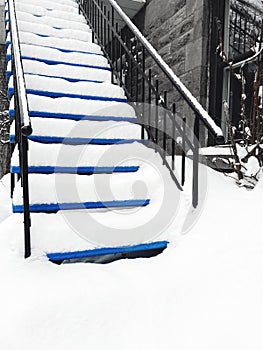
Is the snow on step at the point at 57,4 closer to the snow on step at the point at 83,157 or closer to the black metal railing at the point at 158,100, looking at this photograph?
the black metal railing at the point at 158,100

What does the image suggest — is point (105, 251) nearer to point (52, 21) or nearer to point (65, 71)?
point (65, 71)

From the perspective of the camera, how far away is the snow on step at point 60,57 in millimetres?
3480

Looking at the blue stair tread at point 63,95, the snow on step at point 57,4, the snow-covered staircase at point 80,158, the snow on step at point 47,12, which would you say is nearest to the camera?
the snow-covered staircase at point 80,158

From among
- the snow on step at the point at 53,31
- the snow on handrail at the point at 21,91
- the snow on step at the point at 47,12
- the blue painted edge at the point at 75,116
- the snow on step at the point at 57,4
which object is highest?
the snow on step at the point at 57,4

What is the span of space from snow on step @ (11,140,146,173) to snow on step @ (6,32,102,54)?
1.88 meters

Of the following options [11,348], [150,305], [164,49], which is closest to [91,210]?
[150,305]

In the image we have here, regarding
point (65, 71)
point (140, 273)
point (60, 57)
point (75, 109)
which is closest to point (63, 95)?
point (75, 109)

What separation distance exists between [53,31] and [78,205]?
295 centimetres

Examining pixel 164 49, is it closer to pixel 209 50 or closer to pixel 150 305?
pixel 209 50

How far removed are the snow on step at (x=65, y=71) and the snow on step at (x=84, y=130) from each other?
83cm

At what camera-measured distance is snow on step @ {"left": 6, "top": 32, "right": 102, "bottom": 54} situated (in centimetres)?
371

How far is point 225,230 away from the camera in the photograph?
1854mm

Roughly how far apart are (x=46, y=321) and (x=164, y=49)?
3887 mm

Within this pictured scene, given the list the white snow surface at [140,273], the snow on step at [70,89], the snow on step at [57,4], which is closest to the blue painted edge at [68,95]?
the snow on step at [70,89]
